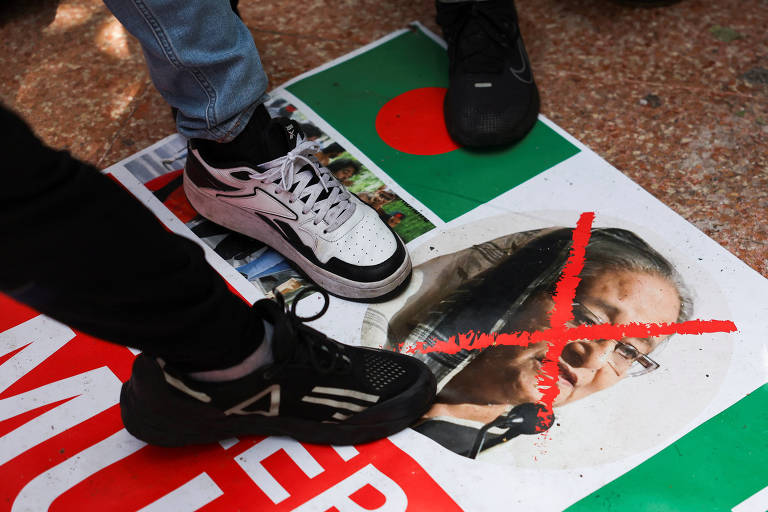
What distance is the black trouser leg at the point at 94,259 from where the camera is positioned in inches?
17.8

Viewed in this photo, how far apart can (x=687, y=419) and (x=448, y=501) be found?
0.29 metres

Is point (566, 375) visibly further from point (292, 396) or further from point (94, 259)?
point (94, 259)

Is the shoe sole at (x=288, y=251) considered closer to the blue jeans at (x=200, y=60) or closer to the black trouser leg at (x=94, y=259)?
the blue jeans at (x=200, y=60)

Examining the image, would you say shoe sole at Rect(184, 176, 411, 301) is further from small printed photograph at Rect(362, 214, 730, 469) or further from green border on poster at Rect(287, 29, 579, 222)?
green border on poster at Rect(287, 29, 579, 222)

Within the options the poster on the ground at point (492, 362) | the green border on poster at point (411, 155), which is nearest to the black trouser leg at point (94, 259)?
the poster on the ground at point (492, 362)

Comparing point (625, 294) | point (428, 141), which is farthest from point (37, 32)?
point (625, 294)

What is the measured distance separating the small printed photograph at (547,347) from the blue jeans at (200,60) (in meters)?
0.32

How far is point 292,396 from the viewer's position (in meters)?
0.71

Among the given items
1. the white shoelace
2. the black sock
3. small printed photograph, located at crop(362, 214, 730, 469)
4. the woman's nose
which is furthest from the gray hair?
the black sock

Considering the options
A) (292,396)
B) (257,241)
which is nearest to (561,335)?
(292,396)

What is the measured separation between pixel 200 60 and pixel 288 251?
0.93 ft

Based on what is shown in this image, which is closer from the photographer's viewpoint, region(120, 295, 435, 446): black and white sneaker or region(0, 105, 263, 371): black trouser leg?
region(0, 105, 263, 371): black trouser leg

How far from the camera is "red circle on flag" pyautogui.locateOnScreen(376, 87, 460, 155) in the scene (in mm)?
1113

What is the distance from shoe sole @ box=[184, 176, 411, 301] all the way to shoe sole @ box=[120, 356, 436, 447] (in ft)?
0.50
